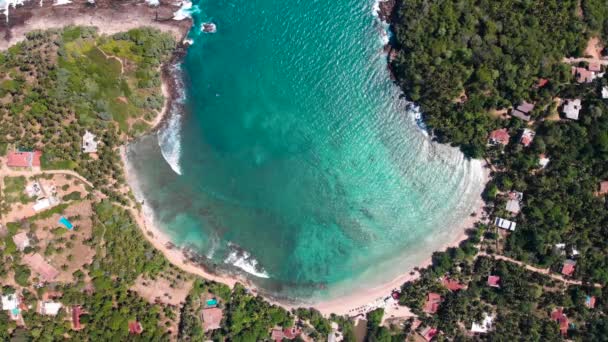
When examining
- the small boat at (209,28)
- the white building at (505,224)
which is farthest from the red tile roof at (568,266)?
the small boat at (209,28)

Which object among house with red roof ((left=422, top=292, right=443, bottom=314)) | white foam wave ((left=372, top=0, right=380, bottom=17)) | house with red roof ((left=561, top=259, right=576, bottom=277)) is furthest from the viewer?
white foam wave ((left=372, top=0, right=380, bottom=17))

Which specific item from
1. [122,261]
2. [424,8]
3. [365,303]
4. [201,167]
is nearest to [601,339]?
[365,303]

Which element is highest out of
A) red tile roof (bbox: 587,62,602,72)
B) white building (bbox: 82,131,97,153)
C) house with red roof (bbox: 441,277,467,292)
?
red tile roof (bbox: 587,62,602,72)

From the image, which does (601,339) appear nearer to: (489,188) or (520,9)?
(489,188)

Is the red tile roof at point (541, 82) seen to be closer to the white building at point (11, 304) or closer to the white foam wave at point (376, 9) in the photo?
the white foam wave at point (376, 9)

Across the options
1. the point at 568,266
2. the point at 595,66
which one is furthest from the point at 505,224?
the point at 595,66

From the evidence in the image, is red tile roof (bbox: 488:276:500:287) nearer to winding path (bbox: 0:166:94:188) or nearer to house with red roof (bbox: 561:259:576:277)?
house with red roof (bbox: 561:259:576:277)

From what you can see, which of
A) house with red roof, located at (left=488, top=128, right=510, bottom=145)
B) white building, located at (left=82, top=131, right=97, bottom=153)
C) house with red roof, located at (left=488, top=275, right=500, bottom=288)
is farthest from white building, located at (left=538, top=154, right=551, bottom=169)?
white building, located at (left=82, top=131, right=97, bottom=153)
